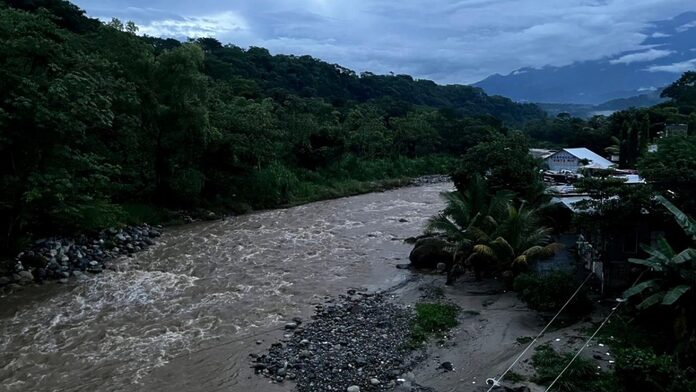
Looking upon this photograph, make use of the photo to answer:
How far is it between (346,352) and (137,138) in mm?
17342

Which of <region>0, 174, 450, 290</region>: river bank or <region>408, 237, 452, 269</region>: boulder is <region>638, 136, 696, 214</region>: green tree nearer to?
<region>408, 237, 452, 269</region>: boulder

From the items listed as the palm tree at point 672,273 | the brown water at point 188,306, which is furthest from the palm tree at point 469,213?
the palm tree at point 672,273

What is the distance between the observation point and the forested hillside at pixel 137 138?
594 inches

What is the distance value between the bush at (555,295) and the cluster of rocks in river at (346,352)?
3.05 metres

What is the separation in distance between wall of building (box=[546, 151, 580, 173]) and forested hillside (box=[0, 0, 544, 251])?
13728 millimetres

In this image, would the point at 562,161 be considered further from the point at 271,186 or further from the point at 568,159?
the point at 271,186

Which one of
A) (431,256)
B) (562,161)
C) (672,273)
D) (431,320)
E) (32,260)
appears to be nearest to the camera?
(672,273)

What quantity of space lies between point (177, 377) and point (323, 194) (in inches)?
958

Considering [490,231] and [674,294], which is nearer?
[674,294]

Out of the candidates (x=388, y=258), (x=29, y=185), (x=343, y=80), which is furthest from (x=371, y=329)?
(x=343, y=80)

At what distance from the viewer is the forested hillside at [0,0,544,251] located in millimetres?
15086

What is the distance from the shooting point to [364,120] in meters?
50.0

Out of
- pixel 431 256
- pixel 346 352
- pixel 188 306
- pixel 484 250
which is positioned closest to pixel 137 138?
pixel 188 306

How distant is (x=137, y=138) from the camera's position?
77.4 feet
